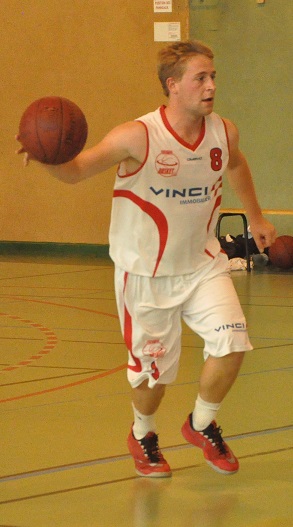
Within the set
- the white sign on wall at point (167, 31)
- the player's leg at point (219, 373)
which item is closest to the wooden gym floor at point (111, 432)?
the player's leg at point (219, 373)

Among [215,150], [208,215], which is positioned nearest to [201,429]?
[208,215]

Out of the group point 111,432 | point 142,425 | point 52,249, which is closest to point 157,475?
point 142,425

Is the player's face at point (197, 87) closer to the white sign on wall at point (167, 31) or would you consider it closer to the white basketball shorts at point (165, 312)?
the white basketball shorts at point (165, 312)

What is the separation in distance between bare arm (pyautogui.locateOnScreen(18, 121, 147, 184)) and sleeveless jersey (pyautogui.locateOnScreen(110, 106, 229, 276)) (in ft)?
0.16

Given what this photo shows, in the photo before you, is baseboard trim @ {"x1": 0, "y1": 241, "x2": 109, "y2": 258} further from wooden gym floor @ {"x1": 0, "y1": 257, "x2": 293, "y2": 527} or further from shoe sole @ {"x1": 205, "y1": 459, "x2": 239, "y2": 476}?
shoe sole @ {"x1": 205, "y1": 459, "x2": 239, "y2": 476}

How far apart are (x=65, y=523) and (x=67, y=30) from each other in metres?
8.81

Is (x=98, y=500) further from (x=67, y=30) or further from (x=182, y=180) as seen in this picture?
(x=67, y=30)

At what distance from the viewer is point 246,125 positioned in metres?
10.8

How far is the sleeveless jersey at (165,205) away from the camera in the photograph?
3.77 m

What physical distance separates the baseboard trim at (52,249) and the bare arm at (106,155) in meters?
7.86

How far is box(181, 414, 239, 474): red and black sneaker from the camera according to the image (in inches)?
148

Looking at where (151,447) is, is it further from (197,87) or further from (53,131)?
(197,87)

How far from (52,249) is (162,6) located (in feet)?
10.6

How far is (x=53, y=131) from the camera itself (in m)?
3.60
